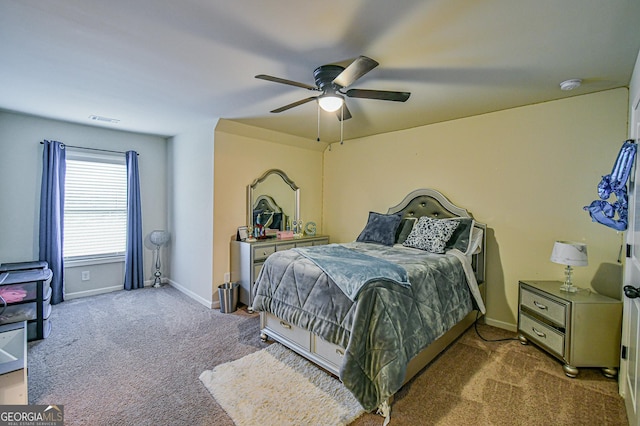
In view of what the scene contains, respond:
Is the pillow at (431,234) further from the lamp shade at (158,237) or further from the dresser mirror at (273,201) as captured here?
the lamp shade at (158,237)

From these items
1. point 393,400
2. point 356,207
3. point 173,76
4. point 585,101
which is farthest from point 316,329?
point 585,101

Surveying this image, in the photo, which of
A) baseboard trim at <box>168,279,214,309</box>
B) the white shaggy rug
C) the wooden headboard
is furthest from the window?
the wooden headboard

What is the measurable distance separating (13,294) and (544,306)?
16.5ft

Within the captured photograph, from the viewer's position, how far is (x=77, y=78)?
8.16 ft

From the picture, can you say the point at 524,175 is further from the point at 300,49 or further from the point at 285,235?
the point at 285,235

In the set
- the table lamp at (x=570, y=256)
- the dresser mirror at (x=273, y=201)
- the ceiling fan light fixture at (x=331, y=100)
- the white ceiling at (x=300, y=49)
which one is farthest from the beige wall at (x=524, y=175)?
the ceiling fan light fixture at (x=331, y=100)

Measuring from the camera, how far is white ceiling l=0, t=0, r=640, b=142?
1.56 metres

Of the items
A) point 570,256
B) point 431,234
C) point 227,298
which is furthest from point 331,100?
point 227,298

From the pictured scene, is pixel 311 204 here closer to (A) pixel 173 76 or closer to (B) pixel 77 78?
(A) pixel 173 76

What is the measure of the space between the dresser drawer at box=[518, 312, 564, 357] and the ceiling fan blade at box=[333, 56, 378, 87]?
2.64 metres

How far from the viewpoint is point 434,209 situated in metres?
3.64

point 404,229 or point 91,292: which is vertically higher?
point 404,229

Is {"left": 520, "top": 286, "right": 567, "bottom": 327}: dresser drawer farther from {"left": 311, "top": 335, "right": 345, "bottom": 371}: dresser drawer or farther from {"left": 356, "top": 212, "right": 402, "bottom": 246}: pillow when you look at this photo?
{"left": 311, "top": 335, "right": 345, "bottom": 371}: dresser drawer

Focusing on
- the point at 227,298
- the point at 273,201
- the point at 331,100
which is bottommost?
the point at 227,298
